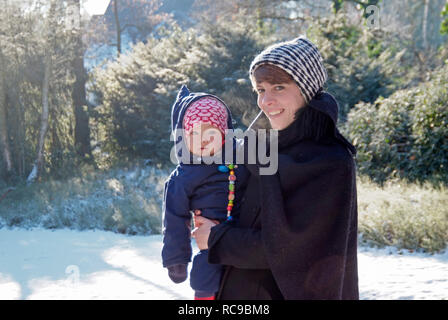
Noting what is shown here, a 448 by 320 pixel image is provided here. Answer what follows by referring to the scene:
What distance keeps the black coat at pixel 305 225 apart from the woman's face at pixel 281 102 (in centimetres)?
7

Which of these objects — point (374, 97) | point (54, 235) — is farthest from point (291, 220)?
point (374, 97)

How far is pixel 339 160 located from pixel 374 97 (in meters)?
9.52

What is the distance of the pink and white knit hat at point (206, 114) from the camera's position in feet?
7.00

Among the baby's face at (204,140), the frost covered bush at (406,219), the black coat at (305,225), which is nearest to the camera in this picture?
the black coat at (305,225)

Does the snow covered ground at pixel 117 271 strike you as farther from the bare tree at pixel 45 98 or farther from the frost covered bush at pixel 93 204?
the bare tree at pixel 45 98

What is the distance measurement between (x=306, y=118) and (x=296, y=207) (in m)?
0.33

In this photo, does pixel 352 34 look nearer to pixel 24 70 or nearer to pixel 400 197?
pixel 400 197

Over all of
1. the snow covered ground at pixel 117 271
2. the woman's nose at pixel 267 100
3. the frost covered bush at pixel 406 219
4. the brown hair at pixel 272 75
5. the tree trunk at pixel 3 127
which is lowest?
the snow covered ground at pixel 117 271

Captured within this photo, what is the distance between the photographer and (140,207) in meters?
7.75

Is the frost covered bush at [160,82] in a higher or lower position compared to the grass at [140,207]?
higher

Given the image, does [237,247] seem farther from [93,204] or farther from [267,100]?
[93,204]

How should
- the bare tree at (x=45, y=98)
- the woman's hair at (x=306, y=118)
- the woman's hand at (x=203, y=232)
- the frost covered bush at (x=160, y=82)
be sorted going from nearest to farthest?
the woman's hair at (x=306, y=118) < the woman's hand at (x=203, y=232) < the bare tree at (x=45, y=98) < the frost covered bush at (x=160, y=82)

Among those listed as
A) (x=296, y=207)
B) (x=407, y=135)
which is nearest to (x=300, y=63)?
(x=296, y=207)

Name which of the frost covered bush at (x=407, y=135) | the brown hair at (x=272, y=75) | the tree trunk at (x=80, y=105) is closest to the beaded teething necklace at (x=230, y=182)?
the brown hair at (x=272, y=75)
